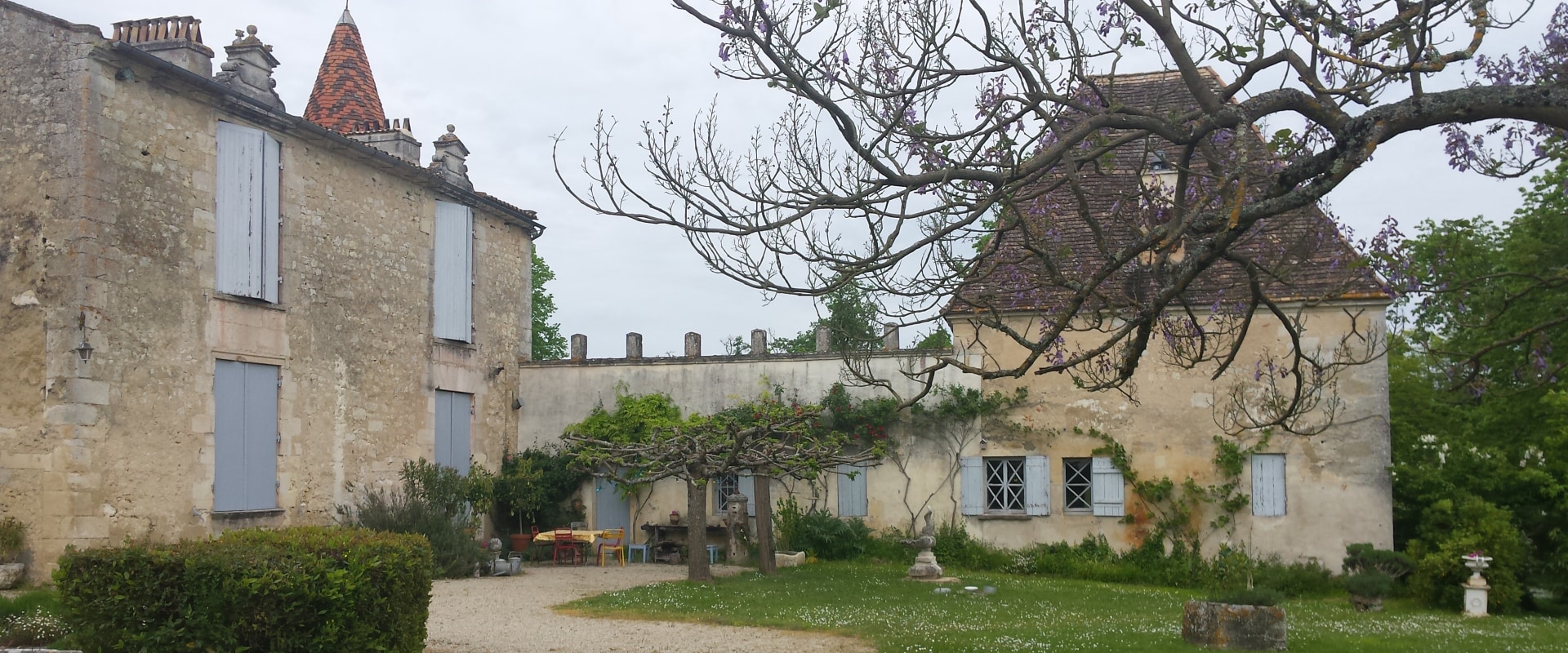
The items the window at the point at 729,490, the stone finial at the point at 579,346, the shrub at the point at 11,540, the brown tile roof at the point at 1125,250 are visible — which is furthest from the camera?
the stone finial at the point at 579,346

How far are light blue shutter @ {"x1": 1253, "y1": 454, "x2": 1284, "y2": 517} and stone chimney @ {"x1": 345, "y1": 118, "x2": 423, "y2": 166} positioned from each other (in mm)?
12511

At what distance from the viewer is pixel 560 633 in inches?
384

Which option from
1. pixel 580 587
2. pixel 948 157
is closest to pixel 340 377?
pixel 580 587

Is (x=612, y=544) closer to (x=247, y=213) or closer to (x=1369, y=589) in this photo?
(x=247, y=213)

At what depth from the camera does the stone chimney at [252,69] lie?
44.3 ft

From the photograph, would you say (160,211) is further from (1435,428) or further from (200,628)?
(1435,428)

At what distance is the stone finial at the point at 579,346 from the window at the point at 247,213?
6.10 m

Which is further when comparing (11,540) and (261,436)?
(261,436)

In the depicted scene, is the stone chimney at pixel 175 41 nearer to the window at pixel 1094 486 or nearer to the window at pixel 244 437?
the window at pixel 244 437

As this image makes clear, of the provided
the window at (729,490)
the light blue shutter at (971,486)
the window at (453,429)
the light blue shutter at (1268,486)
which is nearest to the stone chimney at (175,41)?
the window at (453,429)

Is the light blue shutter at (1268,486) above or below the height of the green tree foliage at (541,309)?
below

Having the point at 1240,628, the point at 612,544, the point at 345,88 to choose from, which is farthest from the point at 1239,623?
the point at 345,88

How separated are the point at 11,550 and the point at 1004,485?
11865mm

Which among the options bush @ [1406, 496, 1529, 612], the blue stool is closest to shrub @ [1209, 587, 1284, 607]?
bush @ [1406, 496, 1529, 612]
